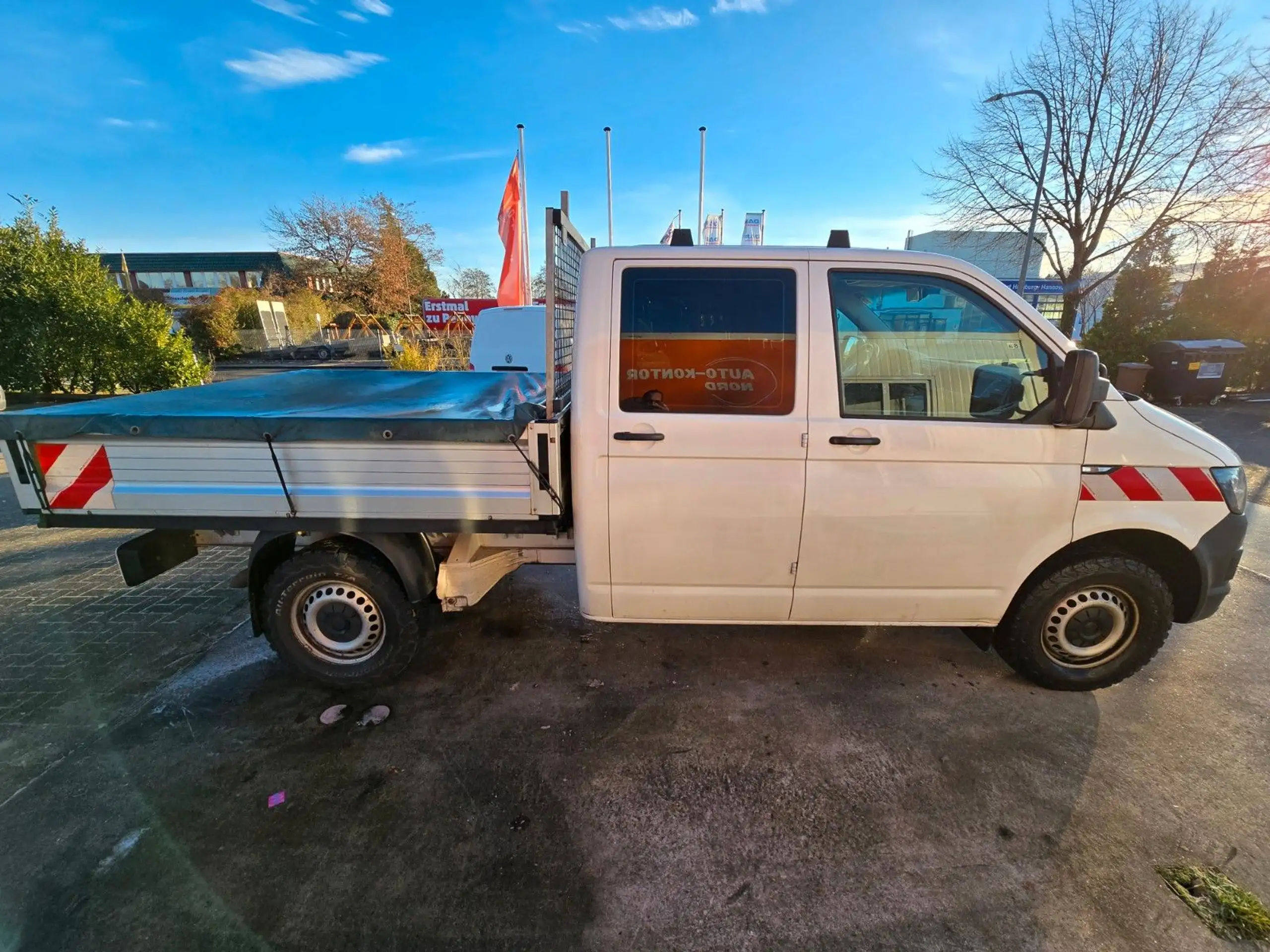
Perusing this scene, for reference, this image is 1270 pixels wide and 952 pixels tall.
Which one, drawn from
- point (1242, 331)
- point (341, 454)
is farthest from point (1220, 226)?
point (341, 454)

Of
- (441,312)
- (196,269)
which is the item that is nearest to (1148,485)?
(441,312)

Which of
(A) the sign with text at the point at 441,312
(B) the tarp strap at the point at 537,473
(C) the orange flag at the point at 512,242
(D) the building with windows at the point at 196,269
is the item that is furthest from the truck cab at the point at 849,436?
(D) the building with windows at the point at 196,269

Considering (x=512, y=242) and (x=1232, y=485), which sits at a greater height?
(x=512, y=242)

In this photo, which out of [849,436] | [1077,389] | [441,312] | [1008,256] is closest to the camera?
[1077,389]

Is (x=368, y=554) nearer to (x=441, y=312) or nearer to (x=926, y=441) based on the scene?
(x=926, y=441)

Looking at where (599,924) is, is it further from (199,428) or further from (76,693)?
(76,693)

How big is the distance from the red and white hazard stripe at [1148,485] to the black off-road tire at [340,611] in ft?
11.8

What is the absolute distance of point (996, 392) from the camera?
8.90 feet

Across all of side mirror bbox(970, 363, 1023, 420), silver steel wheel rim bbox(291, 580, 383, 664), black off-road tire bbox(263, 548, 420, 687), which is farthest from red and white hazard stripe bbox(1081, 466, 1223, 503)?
silver steel wheel rim bbox(291, 580, 383, 664)

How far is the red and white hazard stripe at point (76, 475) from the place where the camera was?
267 centimetres

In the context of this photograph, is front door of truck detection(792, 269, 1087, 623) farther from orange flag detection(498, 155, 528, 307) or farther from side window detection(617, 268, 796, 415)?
orange flag detection(498, 155, 528, 307)

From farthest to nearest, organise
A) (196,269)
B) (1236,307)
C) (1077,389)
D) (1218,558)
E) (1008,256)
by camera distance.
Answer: (196,269) → (1008,256) → (1236,307) → (1218,558) → (1077,389)

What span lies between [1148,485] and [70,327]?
17.1 meters

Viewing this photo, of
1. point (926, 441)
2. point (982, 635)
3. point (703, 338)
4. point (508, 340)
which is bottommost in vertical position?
point (982, 635)
